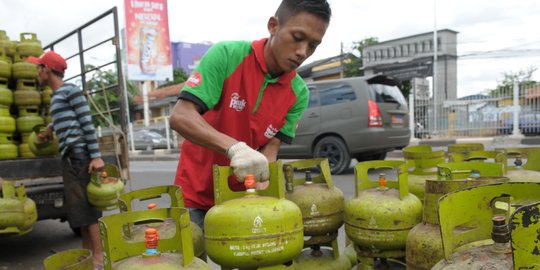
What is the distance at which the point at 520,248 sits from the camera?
2.74ft

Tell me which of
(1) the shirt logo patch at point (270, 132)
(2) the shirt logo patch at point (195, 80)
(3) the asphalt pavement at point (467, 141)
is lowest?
(3) the asphalt pavement at point (467, 141)

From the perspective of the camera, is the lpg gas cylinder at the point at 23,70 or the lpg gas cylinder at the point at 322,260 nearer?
the lpg gas cylinder at the point at 322,260

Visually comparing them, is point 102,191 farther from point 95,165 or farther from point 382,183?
point 382,183

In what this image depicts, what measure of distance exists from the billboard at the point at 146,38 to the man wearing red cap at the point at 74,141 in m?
14.6

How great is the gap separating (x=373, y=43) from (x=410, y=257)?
26.8 m

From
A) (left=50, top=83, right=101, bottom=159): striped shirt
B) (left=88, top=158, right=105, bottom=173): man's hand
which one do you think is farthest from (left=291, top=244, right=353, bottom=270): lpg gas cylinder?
(left=50, top=83, right=101, bottom=159): striped shirt

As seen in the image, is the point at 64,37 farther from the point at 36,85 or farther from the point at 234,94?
the point at 234,94

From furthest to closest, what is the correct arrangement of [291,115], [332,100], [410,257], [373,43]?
[373,43], [332,100], [291,115], [410,257]

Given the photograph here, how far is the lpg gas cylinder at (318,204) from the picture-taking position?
210 centimetres

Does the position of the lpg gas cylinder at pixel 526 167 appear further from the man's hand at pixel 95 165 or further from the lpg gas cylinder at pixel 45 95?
the lpg gas cylinder at pixel 45 95

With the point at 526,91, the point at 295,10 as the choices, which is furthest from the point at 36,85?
the point at 526,91

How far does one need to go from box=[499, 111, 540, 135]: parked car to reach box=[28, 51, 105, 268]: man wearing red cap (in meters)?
12.6

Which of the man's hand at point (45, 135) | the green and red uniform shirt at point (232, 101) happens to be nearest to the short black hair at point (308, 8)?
the green and red uniform shirt at point (232, 101)

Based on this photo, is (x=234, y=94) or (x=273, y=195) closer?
(x=273, y=195)
